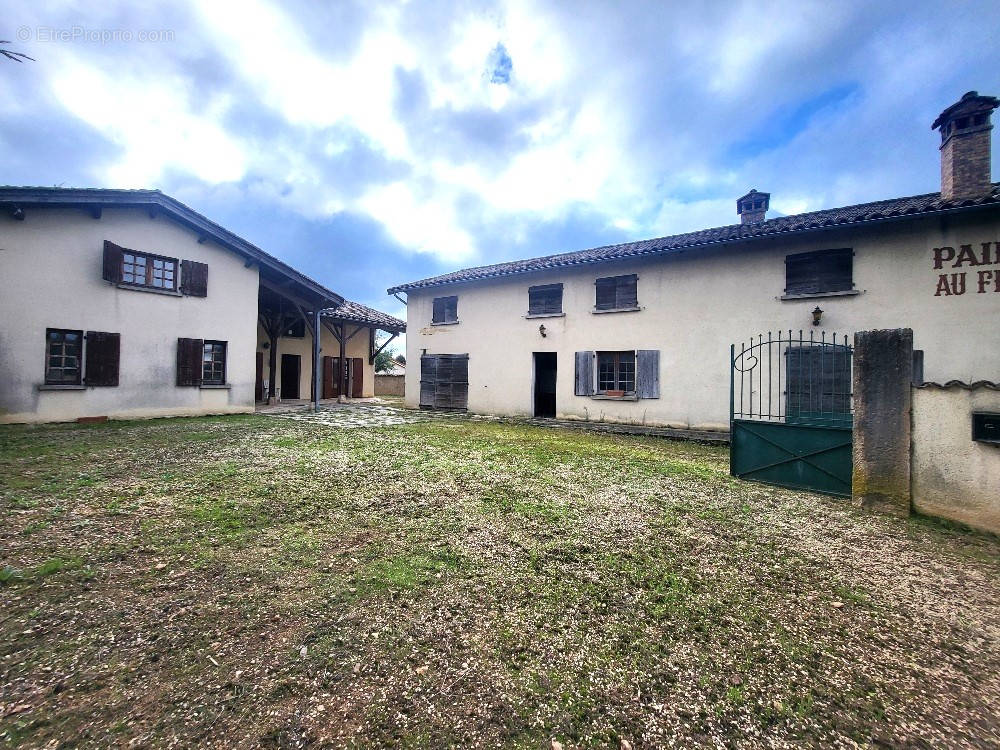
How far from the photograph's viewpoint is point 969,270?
8336mm

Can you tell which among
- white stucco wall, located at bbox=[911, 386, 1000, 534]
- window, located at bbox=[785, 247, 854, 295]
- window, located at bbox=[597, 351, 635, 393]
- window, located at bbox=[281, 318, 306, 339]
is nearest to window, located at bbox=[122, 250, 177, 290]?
window, located at bbox=[281, 318, 306, 339]

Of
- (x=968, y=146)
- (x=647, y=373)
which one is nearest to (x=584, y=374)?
(x=647, y=373)

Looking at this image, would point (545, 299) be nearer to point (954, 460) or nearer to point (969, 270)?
point (969, 270)

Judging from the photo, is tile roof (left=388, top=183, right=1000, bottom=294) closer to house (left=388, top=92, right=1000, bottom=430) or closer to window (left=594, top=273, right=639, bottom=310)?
house (left=388, top=92, right=1000, bottom=430)

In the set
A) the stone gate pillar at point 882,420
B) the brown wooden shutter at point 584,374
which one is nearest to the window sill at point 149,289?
the brown wooden shutter at point 584,374

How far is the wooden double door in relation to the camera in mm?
19094

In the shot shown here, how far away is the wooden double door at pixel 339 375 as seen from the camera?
1909 cm

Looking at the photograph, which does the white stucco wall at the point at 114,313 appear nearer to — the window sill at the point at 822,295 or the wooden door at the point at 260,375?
the wooden door at the point at 260,375

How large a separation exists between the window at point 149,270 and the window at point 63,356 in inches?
74.6

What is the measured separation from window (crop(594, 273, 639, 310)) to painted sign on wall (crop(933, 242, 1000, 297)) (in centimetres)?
637

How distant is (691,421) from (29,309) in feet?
55.6

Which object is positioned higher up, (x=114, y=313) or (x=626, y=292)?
(x=626, y=292)

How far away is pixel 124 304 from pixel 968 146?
21.1 metres

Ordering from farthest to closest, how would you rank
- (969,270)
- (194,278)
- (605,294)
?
(605,294) < (194,278) < (969,270)
